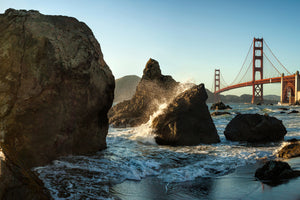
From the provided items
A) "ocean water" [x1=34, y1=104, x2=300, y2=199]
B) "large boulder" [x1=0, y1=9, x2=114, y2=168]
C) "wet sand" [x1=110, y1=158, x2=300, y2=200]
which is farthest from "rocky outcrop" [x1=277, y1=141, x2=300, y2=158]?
"large boulder" [x1=0, y1=9, x2=114, y2=168]

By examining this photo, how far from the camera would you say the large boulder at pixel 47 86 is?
3.54 metres

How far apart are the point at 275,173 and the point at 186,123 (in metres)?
3.08

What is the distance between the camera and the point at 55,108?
388 cm

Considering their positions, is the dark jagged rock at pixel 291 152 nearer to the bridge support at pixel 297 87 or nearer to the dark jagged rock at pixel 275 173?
the dark jagged rock at pixel 275 173

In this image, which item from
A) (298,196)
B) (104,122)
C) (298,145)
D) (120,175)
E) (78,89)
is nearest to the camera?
(298,196)

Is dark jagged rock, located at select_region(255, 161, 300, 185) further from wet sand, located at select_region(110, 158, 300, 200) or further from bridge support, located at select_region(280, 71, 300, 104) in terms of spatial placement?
bridge support, located at select_region(280, 71, 300, 104)

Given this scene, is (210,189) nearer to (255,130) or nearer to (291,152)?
(291,152)

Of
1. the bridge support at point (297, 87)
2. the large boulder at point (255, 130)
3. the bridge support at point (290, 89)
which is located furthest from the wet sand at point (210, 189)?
the bridge support at point (290, 89)

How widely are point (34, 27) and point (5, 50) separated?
0.56 m

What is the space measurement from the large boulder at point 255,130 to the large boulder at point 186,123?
0.79 m

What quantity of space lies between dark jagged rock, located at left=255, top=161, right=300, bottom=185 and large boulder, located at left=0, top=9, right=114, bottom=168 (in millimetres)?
2894

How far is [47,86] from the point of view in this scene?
3.79 meters

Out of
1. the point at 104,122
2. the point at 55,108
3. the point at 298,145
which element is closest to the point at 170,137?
the point at 104,122

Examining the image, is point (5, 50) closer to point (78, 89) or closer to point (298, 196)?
point (78, 89)
